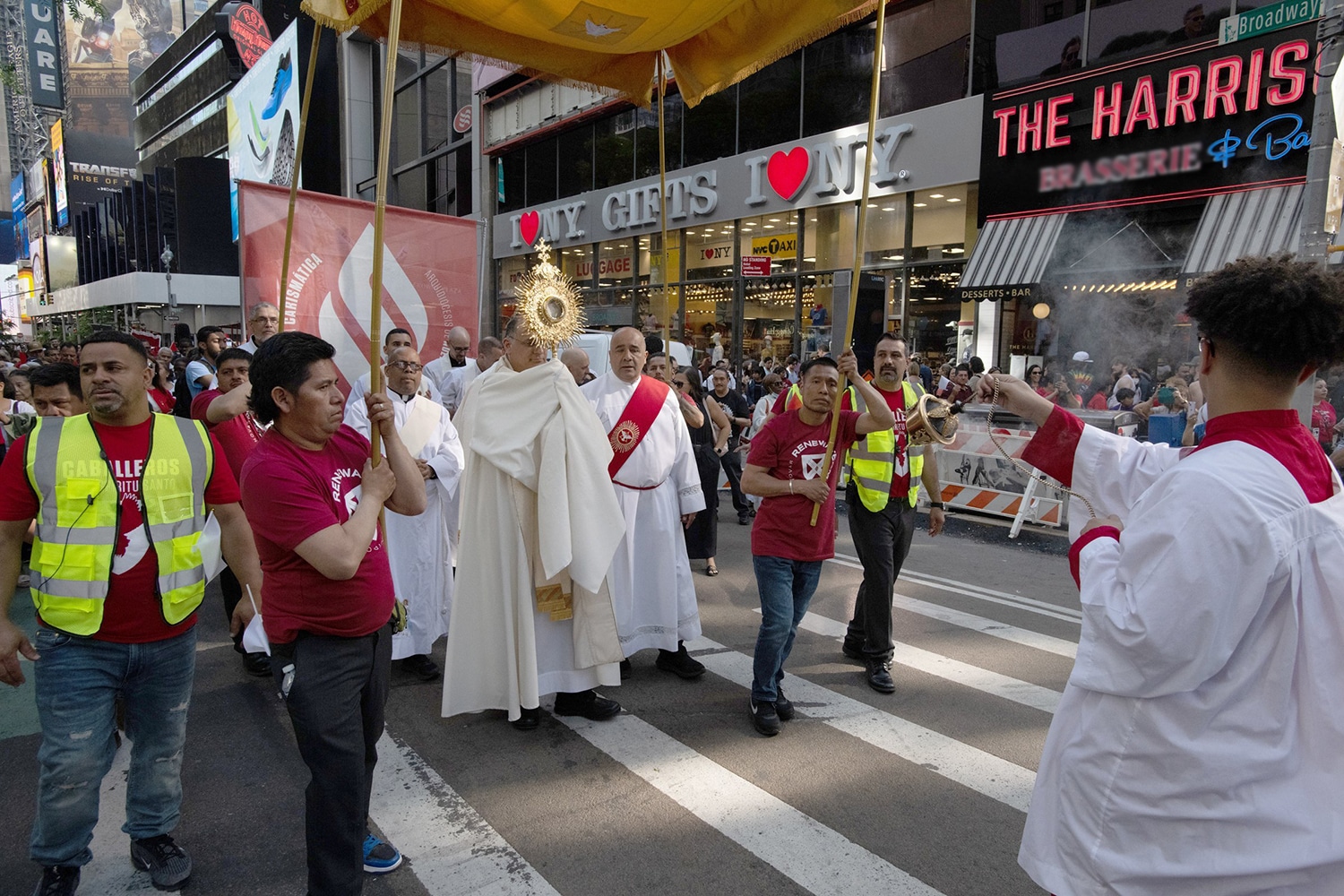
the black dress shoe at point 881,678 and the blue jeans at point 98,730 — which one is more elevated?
the blue jeans at point 98,730

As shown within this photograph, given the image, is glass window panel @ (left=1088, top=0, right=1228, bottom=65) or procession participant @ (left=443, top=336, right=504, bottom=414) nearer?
procession participant @ (left=443, top=336, right=504, bottom=414)

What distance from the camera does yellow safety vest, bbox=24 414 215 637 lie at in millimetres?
2701

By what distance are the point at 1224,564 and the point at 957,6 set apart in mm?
16462

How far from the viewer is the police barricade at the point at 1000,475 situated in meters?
9.32

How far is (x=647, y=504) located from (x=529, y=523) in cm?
99

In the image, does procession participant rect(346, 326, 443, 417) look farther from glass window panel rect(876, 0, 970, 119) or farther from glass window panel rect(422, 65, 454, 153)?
glass window panel rect(422, 65, 454, 153)

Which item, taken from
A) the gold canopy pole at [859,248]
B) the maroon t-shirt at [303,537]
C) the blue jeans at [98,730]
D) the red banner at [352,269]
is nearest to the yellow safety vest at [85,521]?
the blue jeans at [98,730]

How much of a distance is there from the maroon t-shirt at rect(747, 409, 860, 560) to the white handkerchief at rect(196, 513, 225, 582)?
2339 mm

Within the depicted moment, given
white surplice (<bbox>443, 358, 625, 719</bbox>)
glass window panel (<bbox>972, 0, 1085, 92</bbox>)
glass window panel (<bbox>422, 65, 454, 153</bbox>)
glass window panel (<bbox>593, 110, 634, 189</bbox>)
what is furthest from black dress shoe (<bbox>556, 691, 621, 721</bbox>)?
glass window panel (<bbox>422, 65, 454, 153</bbox>)

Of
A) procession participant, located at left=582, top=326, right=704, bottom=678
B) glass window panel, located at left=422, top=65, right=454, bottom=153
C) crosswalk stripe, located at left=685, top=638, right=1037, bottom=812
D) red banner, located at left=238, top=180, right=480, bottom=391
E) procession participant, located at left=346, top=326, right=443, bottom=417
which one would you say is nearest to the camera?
crosswalk stripe, located at left=685, top=638, right=1037, bottom=812

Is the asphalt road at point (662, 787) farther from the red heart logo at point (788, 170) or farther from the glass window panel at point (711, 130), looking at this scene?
the glass window panel at point (711, 130)

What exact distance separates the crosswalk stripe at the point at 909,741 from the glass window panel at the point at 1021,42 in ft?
44.4

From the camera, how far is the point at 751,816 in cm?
339

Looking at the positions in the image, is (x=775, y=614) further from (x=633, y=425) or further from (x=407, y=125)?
(x=407, y=125)
